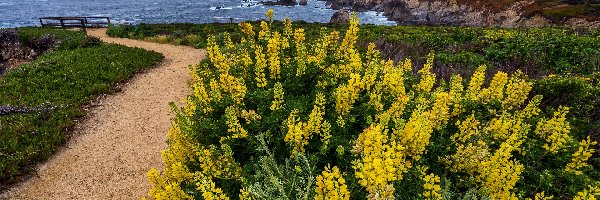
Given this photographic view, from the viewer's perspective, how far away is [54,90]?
39.5ft

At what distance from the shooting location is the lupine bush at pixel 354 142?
3.54m

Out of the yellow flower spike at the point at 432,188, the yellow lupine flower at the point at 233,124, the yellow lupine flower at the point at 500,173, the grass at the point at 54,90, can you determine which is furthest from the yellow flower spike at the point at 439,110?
the grass at the point at 54,90

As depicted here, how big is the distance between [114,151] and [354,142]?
6.87 m

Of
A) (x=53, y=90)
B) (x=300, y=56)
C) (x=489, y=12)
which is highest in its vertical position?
(x=300, y=56)

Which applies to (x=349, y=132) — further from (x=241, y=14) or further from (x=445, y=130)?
(x=241, y=14)

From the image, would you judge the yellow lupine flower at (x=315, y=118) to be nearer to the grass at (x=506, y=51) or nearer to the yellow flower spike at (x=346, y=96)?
the yellow flower spike at (x=346, y=96)

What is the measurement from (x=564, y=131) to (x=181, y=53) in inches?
672

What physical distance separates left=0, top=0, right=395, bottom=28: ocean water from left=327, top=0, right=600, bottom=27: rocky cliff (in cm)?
419

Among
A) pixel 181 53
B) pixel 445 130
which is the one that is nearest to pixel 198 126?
pixel 445 130

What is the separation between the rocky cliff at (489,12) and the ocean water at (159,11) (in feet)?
13.7

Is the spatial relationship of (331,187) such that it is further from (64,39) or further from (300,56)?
(64,39)

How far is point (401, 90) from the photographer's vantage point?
498cm

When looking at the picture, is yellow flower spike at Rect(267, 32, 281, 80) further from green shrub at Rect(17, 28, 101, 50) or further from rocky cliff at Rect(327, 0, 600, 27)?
rocky cliff at Rect(327, 0, 600, 27)

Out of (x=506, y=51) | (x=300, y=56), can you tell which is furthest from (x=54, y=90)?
(x=506, y=51)
